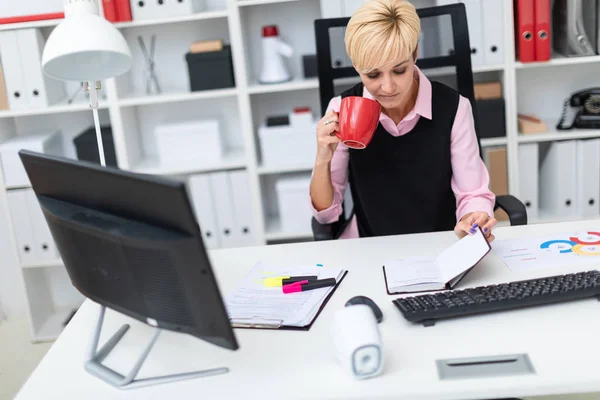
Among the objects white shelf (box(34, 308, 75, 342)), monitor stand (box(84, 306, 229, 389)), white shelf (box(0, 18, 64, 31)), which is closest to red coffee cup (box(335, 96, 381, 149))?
monitor stand (box(84, 306, 229, 389))

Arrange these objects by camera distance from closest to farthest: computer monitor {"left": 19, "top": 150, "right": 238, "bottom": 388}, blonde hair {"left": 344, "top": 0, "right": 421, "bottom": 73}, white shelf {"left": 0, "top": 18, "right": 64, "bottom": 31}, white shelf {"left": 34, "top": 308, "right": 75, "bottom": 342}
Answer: computer monitor {"left": 19, "top": 150, "right": 238, "bottom": 388} < blonde hair {"left": 344, "top": 0, "right": 421, "bottom": 73} < white shelf {"left": 0, "top": 18, "right": 64, "bottom": 31} < white shelf {"left": 34, "top": 308, "right": 75, "bottom": 342}

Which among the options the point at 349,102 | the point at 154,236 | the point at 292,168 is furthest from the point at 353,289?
the point at 292,168

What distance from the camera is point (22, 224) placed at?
10.6 ft

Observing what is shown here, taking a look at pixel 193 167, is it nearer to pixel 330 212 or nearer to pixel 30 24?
pixel 30 24

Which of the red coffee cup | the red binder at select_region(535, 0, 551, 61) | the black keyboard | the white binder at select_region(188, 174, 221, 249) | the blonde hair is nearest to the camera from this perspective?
the black keyboard

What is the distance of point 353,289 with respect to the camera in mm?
1672

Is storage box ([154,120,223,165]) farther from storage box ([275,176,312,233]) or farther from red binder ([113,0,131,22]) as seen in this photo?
red binder ([113,0,131,22])

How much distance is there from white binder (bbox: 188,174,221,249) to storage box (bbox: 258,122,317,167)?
258 mm

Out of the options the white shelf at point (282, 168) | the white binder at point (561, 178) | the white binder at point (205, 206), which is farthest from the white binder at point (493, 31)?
the white binder at point (205, 206)

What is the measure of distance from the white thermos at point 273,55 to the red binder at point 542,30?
948mm

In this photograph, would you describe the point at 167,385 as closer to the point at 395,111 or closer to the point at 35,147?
the point at 395,111

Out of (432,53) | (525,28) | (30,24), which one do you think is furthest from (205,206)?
(525,28)

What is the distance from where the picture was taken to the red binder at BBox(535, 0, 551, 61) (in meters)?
2.84

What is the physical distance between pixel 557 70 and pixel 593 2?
0.42m
